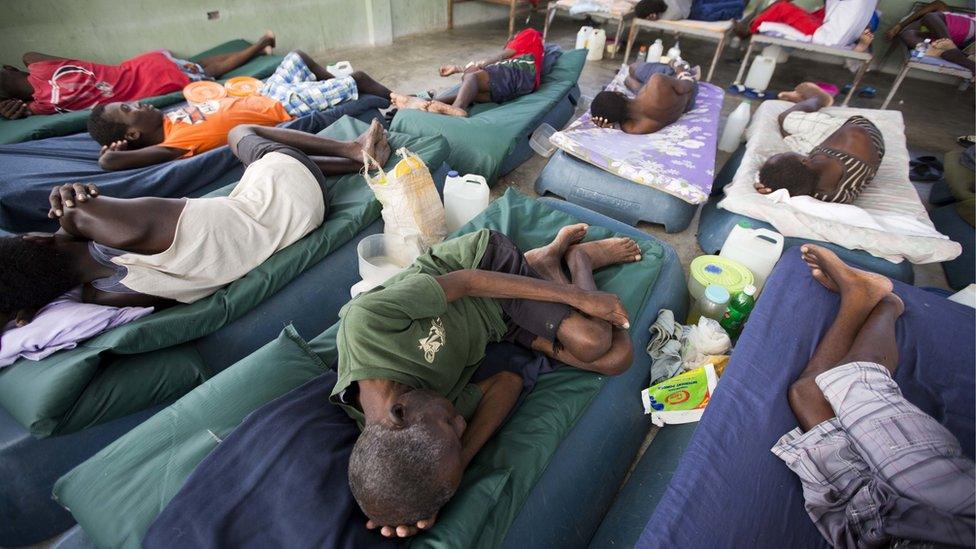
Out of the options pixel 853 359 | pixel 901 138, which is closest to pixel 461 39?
pixel 901 138

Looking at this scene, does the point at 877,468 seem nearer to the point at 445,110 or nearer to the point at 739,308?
the point at 739,308

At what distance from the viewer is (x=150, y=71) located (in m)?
3.34

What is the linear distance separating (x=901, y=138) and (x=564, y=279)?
322 cm

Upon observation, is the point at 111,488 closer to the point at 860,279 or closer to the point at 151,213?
the point at 151,213

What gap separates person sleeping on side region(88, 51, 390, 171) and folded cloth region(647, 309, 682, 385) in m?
2.86

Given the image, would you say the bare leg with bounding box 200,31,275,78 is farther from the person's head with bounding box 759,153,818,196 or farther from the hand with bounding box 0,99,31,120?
the person's head with bounding box 759,153,818,196

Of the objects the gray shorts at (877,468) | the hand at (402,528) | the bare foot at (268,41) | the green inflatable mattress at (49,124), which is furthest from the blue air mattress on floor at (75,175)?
the gray shorts at (877,468)

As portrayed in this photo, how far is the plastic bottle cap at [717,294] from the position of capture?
1910 mm

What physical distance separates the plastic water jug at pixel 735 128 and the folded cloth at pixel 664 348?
2.80m

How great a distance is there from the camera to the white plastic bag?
2.03 m

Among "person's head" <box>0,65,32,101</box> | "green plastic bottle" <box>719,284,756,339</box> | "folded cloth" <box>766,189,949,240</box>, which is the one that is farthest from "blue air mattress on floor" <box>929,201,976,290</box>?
"person's head" <box>0,65,32,101</box>

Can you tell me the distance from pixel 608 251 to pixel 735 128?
2785mm

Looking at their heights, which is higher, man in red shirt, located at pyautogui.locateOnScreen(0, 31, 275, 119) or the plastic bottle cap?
man in red shirt, located at pyautogui.locateOnScreen(0, 31, 275, 119)

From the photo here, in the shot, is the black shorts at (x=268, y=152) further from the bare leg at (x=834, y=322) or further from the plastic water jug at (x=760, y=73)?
the plastic water jug at (x=760, y=73)
